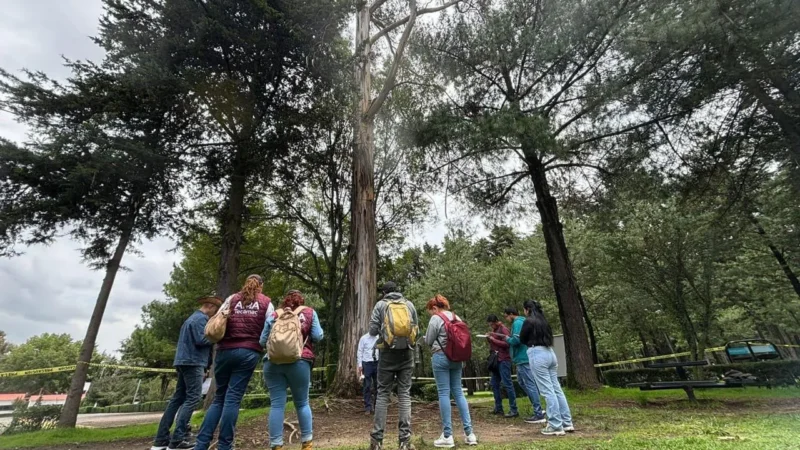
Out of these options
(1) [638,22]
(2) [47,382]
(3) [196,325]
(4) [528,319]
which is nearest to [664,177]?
(1) [638,22]

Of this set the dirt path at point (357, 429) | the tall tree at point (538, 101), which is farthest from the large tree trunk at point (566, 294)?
the dirt path at point (357, 429)

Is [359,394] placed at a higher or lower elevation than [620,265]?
lower

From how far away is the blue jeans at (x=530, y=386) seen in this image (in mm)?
5909

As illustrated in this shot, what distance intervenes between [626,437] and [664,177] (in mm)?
7482

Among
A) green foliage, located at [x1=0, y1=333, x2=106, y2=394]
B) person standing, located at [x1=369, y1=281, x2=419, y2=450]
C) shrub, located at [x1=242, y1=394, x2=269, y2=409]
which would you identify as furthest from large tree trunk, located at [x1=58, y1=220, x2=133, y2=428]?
green foliage, located at [x1=0, y1=333, x2=106, y2=394]

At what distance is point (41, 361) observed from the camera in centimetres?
4122

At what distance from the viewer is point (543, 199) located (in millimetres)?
10719

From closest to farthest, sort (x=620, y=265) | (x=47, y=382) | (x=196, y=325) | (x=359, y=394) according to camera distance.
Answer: (x=196, y=325) < (x=359, y=394) < (x=620, y=265) < (x=47, y=382)

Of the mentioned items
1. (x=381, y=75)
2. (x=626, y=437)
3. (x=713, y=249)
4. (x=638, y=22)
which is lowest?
(x=626, y=437)

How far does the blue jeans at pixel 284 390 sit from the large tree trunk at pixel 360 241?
436 centimetres

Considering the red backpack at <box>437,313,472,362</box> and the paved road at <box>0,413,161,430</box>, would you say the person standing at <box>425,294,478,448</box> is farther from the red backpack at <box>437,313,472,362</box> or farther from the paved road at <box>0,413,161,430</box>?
the paved road at <box>0,413,161,430</box>

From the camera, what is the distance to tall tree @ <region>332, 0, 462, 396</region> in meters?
8.09

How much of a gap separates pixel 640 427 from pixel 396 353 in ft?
10.7

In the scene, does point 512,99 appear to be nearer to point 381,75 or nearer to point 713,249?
point 381,75
